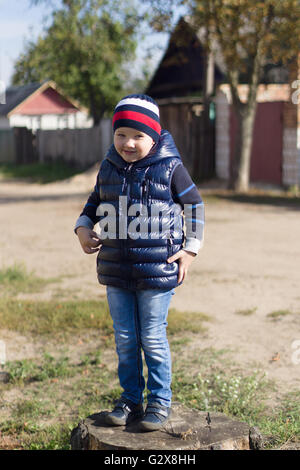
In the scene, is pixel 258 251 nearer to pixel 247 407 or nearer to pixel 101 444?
pixel 247 407

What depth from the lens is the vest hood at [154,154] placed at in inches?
122

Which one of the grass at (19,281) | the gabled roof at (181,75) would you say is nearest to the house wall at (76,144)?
the gabled roof at (181,75)

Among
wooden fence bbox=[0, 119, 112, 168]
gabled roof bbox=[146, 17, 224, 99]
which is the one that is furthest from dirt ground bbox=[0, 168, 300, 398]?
gabled roof bbox=[146, 17, 224, 99]

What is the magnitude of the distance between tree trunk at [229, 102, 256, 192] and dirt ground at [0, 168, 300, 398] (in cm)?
207

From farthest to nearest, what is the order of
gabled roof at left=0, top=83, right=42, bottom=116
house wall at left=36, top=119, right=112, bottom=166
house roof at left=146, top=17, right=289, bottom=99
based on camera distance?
gabled roof at left=0, top=83, right=42, bottom=116 < house roof at left=146, top=17, right=289, bottom=99 < house wall at left=36, top=119, right=112, bottom=166

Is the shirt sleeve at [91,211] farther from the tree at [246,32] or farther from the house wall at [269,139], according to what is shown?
the house wall at [269,139]

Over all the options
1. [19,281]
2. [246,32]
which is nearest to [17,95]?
[246,32]

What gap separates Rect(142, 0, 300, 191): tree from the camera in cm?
1377

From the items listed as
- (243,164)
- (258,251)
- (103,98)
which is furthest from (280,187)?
(103,98)

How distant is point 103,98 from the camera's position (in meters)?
39.1

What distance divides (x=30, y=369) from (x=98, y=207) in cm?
184

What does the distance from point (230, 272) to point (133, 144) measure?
4.84 metres

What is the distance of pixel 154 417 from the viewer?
3.11 metres

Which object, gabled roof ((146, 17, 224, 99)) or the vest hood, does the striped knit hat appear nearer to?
the vest hood
